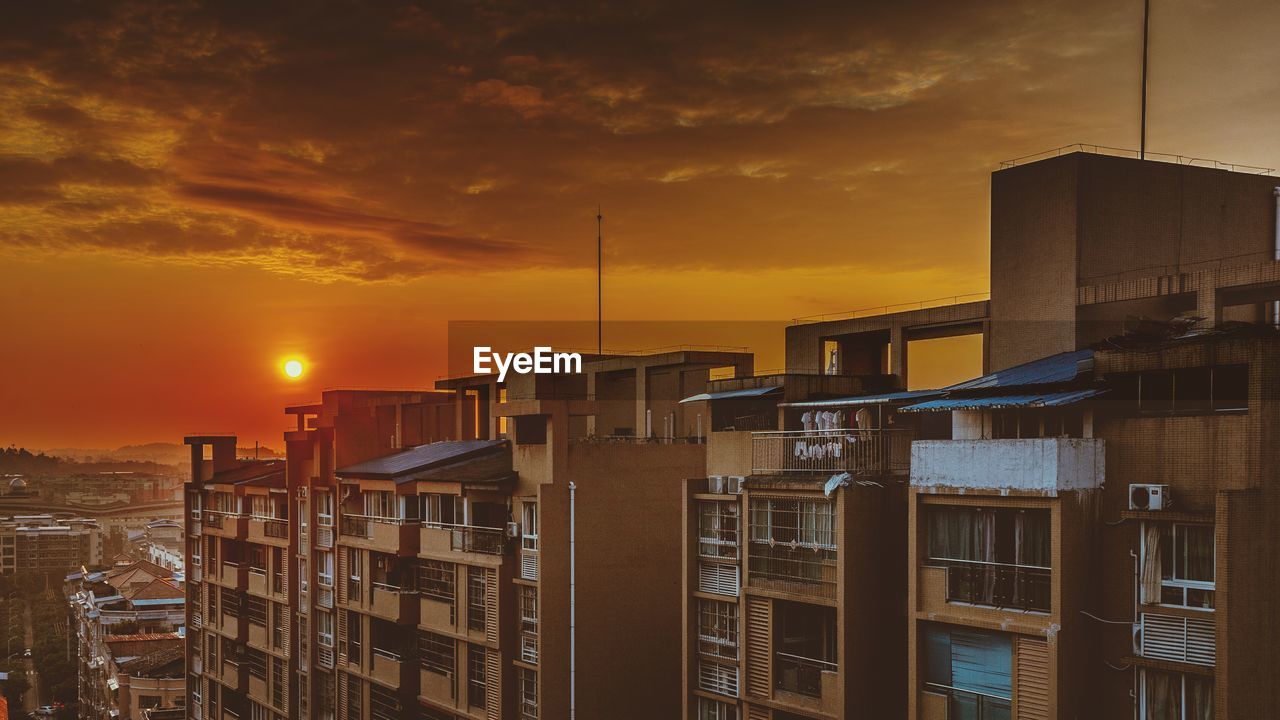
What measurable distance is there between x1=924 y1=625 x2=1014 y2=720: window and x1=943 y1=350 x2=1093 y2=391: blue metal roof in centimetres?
389

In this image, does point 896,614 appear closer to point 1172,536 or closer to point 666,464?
point 1172,536

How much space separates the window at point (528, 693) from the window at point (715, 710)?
4.51m

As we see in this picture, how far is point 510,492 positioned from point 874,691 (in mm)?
10474

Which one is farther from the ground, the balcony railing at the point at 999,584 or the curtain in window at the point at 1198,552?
the curtain in window at the point at 1198,552

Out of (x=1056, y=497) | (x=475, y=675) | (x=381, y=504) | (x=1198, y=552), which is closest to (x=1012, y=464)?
(x=1056, y=497)

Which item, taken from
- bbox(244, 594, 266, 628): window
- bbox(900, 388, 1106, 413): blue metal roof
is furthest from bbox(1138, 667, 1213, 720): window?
bbox(244, 594, 266, 628): window

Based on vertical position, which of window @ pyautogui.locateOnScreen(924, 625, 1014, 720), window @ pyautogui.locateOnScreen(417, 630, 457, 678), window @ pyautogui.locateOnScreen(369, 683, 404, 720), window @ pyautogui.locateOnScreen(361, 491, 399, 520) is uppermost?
window @ pyautogui.locateOnScreen(361, 491, 399, 520)

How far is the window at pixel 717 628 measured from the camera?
70.0 feet

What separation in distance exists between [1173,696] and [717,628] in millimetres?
9186

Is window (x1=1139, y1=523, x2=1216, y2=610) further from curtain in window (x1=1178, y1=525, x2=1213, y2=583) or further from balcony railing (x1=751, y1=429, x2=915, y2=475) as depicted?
balcony railing (x1=751, y1=429, x2=915, y2=475)

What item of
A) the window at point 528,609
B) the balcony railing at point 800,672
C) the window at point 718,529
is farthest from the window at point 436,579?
the balcony railing at point 800,672

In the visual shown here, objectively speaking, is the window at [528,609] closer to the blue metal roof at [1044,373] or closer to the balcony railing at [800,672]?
the balcony railing at [800,672]

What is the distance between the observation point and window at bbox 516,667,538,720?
80.8ft

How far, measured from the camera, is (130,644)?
57875mm
